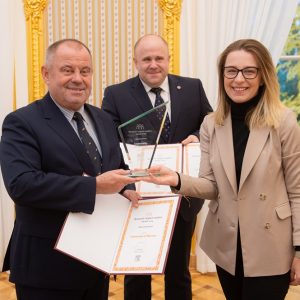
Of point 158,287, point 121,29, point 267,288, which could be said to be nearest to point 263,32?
point 121,29

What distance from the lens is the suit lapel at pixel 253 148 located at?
5.92 feet

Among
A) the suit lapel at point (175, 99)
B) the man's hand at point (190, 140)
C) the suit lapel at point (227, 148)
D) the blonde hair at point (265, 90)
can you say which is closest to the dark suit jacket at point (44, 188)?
the suit lapel at point (227, 148)

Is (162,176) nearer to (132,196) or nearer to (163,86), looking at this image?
(132,196)

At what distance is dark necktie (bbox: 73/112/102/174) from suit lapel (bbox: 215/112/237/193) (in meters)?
0.56

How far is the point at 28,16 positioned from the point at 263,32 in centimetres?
227

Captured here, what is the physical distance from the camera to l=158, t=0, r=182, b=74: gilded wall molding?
4.02m

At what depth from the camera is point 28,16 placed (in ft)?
13.3

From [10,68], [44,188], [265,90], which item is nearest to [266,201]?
[265,90]

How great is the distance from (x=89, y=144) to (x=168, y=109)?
1.08 metres

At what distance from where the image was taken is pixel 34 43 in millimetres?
4113

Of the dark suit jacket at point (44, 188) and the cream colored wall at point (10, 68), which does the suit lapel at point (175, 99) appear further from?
the cream colored wall at point (10, 68)

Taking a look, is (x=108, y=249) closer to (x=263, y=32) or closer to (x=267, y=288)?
(x=267, y=288)

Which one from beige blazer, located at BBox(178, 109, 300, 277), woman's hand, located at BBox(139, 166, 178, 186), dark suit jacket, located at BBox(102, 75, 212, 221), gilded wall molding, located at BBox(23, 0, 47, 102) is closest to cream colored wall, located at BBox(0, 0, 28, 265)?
gilded wall molding, located at BBox(23, 0, 47, 102)

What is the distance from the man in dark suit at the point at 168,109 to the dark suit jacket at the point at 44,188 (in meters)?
1.04
